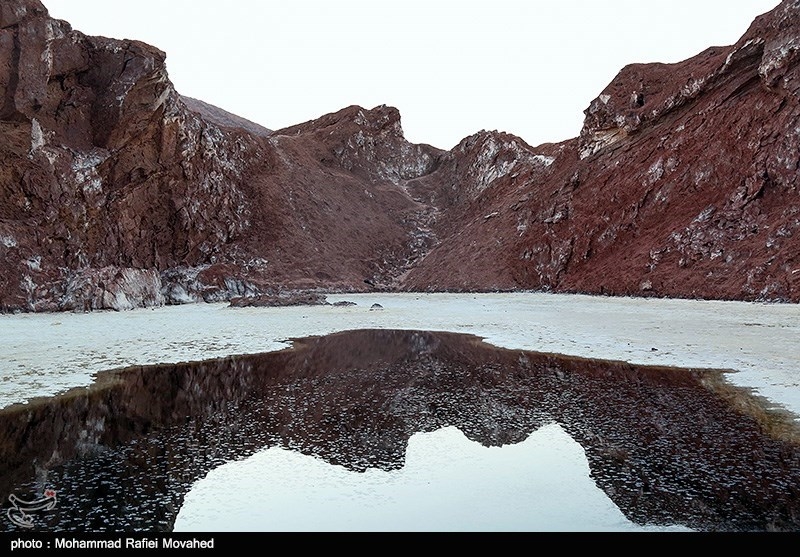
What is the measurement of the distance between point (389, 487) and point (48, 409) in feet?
25.7

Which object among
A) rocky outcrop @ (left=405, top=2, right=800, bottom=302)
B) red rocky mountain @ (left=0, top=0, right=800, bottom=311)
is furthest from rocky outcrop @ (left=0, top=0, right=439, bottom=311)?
rocky outcrop @ (left=405, top=2, right=800, bottom=302)

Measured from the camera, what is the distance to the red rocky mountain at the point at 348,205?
39500mm

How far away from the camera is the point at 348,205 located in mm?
89750

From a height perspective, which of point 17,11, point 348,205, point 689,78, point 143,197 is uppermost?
point 17,11

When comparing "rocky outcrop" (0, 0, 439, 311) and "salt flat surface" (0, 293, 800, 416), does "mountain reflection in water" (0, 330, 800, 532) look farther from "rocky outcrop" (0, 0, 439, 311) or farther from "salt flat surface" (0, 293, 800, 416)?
"rocky outcrop" (0, 0, 439, 311)

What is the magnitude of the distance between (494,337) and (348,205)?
71220 millimetres

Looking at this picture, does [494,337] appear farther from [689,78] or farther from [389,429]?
[689,78]

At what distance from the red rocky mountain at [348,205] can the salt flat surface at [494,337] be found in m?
10.4

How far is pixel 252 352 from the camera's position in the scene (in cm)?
1784

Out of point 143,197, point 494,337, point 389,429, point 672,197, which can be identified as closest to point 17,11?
point 143,197

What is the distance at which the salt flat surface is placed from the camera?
1323cm

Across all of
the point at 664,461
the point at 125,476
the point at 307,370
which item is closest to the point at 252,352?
the point at 307,370

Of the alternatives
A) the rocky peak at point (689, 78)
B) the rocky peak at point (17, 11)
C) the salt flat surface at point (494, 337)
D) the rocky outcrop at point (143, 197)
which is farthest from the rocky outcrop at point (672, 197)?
the rocky peak at point (17, 11)

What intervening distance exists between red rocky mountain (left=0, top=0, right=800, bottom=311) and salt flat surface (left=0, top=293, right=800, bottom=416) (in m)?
10.4
